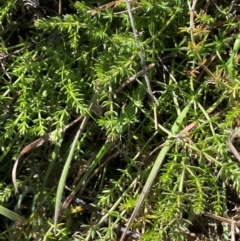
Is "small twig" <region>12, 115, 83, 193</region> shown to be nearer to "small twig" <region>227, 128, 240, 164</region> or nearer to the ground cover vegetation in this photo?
the ground cover vegetation

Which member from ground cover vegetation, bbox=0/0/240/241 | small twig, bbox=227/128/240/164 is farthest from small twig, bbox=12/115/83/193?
small twig, bbox=227/128/240/164

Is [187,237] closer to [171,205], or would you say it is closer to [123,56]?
[171,205]

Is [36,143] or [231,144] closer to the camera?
[231,144]

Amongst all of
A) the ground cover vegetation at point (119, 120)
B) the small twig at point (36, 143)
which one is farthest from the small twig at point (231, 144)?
the small twig at point (36, 143)

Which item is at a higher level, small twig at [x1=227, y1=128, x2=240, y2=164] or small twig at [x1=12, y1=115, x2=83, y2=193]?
small twig at [x1=12, y1=115, x2=83, y2=193]

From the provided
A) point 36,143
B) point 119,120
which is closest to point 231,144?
point 119,120

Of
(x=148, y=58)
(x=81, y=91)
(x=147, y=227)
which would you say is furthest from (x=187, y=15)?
(x=147, y=227)

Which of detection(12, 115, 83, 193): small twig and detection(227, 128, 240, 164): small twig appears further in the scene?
detection(12, 115, 83, 193): small twig

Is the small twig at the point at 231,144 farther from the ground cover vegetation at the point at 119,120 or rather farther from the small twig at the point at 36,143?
the small twig at the point at 36,143

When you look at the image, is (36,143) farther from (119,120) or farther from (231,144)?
(231,144)
